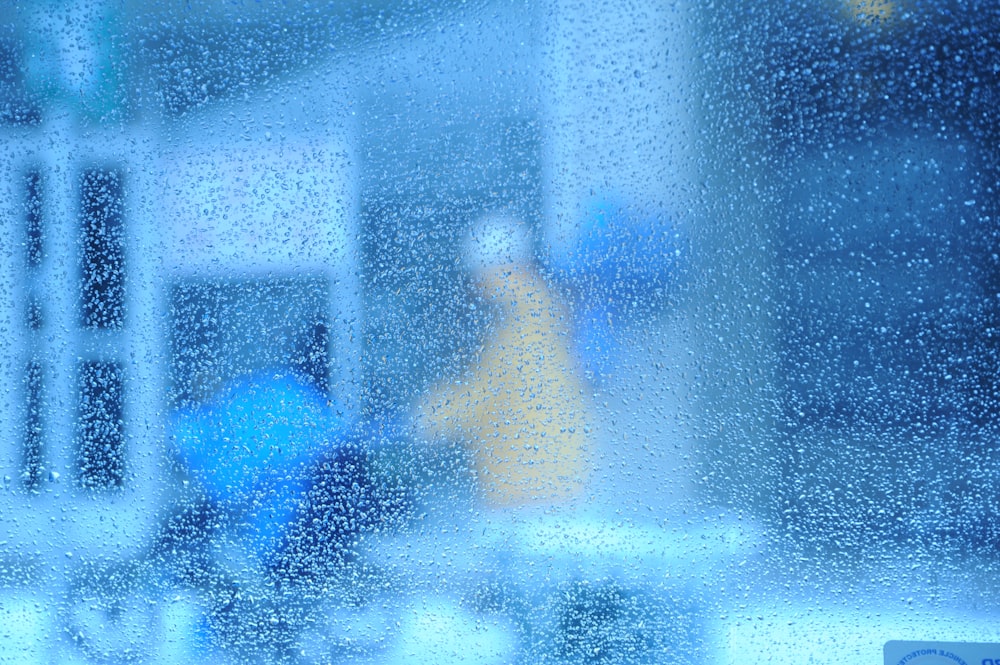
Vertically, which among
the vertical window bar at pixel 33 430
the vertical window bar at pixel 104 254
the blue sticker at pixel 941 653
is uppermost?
the vertical window bar at pixel 104 254

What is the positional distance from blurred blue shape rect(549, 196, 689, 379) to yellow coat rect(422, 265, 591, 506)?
3 cm

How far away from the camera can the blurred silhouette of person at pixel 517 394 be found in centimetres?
72

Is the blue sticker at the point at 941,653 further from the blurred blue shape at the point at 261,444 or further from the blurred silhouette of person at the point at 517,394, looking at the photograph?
the blurred blue shape at the point at 261,444

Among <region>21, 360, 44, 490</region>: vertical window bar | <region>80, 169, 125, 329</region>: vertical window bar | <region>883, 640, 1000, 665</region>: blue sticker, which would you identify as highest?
<region>80, 169, 125, 329</region>: vertical window bar

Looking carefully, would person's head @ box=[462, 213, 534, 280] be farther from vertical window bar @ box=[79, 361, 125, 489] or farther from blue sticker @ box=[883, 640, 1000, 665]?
blue sticker @ box=[883, 640, 1000, 665]

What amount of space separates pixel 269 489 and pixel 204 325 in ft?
0.67

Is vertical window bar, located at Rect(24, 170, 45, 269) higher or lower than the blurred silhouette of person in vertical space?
higher

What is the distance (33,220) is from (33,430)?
0.25 m

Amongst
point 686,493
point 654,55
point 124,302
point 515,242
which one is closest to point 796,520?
point 686,493

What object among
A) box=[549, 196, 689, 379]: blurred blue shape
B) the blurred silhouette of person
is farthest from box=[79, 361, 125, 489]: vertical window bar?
box=[549, 196, 689, 379]: blurred blue shape

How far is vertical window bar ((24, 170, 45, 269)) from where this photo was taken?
0.75 metres

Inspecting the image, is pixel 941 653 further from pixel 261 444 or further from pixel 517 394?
pixel 261 444

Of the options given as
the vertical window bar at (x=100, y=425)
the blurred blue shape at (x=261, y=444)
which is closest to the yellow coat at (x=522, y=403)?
the blurred blue shape at (x=261, y=444)

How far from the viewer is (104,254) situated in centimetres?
74
